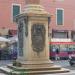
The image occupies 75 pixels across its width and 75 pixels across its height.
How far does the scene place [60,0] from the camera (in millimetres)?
50000

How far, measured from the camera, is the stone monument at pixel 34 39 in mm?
16828

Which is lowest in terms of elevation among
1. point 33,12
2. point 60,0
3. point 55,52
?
point 55,52

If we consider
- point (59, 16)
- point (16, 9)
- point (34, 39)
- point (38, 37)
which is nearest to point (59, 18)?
point (59, 16)

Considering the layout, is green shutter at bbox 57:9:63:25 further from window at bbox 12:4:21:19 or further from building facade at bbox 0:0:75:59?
window at bbox 12:4:21:19

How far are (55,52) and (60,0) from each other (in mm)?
9054

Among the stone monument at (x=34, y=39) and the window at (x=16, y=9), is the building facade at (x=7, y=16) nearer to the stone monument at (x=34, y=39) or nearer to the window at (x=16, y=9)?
the window at (x=16, y=9)

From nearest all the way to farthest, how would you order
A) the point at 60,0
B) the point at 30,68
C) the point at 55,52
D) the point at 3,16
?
1. the point at 30,68
2. the point at 55,52
3. the point at 3,16
4. the point at 60,0

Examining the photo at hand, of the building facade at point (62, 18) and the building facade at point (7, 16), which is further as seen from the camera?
the building facade at point (62, 18)

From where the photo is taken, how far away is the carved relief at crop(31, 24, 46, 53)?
17188 millimetres

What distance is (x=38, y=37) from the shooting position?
682 inches

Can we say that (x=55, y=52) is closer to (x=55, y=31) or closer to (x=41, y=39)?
(x=55, y=31)

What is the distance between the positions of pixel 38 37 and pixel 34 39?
0.79 ft

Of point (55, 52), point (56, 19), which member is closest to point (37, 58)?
point (55, 52)

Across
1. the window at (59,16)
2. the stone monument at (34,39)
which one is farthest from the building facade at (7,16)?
the stone monument at (34,39)
